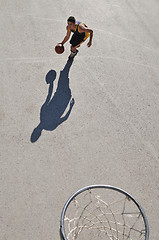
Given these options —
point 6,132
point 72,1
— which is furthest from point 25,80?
point 72,1

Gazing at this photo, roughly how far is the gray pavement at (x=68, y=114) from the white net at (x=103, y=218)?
0.84 feet

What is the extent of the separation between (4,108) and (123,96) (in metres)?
3.20

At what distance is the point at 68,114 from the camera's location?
698cm

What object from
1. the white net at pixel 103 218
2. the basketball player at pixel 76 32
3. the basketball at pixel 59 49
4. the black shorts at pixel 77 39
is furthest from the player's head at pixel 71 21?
the white net at pixel 103 218

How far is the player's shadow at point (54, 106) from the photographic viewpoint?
6.62 meters

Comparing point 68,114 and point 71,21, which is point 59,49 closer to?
point 71,21

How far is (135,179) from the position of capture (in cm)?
611

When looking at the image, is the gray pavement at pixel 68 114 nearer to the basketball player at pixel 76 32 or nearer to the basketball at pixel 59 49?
the basketball at pixel 59 49

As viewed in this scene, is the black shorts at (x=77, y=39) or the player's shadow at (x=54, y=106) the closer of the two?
the player's shadow at (x=54, y=106)

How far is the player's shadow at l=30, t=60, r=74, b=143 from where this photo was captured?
6.62 m

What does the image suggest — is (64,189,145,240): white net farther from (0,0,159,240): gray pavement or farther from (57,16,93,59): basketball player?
(57,16,93,59): basketball player

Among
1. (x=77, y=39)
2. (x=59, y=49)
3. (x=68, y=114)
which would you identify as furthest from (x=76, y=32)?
(x=68, y=114)

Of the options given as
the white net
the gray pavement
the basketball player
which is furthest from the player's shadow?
the white net

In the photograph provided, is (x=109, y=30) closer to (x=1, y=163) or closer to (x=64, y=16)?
(x=64, y=16)
